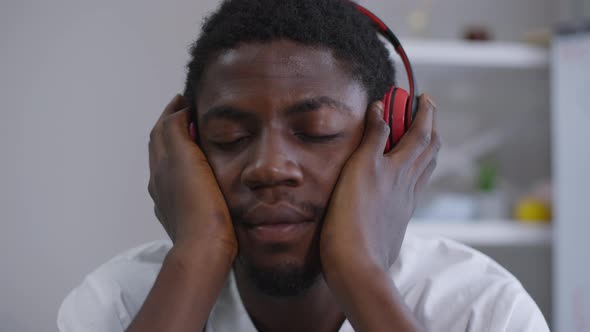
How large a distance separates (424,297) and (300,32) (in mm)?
491

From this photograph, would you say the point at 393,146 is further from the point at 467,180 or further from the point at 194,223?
the point at 467,180

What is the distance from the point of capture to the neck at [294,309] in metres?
0.92

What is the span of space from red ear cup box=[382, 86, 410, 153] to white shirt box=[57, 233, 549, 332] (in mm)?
268

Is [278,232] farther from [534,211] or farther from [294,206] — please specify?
[534,211]

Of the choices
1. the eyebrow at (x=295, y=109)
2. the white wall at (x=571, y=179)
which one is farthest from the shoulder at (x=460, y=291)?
the white wall at (x=571, y=179)

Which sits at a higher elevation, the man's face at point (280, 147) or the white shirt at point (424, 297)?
the man's face at point (280, 147)

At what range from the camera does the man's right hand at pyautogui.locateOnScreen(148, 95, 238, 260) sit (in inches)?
31.2

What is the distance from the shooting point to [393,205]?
815 millimetres

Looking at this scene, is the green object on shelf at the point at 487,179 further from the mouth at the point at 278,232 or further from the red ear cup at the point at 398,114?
the mouth at the point at 278,232

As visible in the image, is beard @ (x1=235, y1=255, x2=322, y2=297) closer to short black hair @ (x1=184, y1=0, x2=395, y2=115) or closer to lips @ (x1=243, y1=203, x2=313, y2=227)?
lips @ (x1=243, y1=203, x2=313, y2=227)

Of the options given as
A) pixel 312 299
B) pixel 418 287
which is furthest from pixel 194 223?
pixel 418 287

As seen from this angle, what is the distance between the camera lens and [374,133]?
82cm

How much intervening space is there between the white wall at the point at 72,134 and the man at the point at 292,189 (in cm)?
75

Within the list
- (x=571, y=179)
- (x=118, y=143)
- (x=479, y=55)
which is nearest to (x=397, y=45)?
(x=479, y=55)
